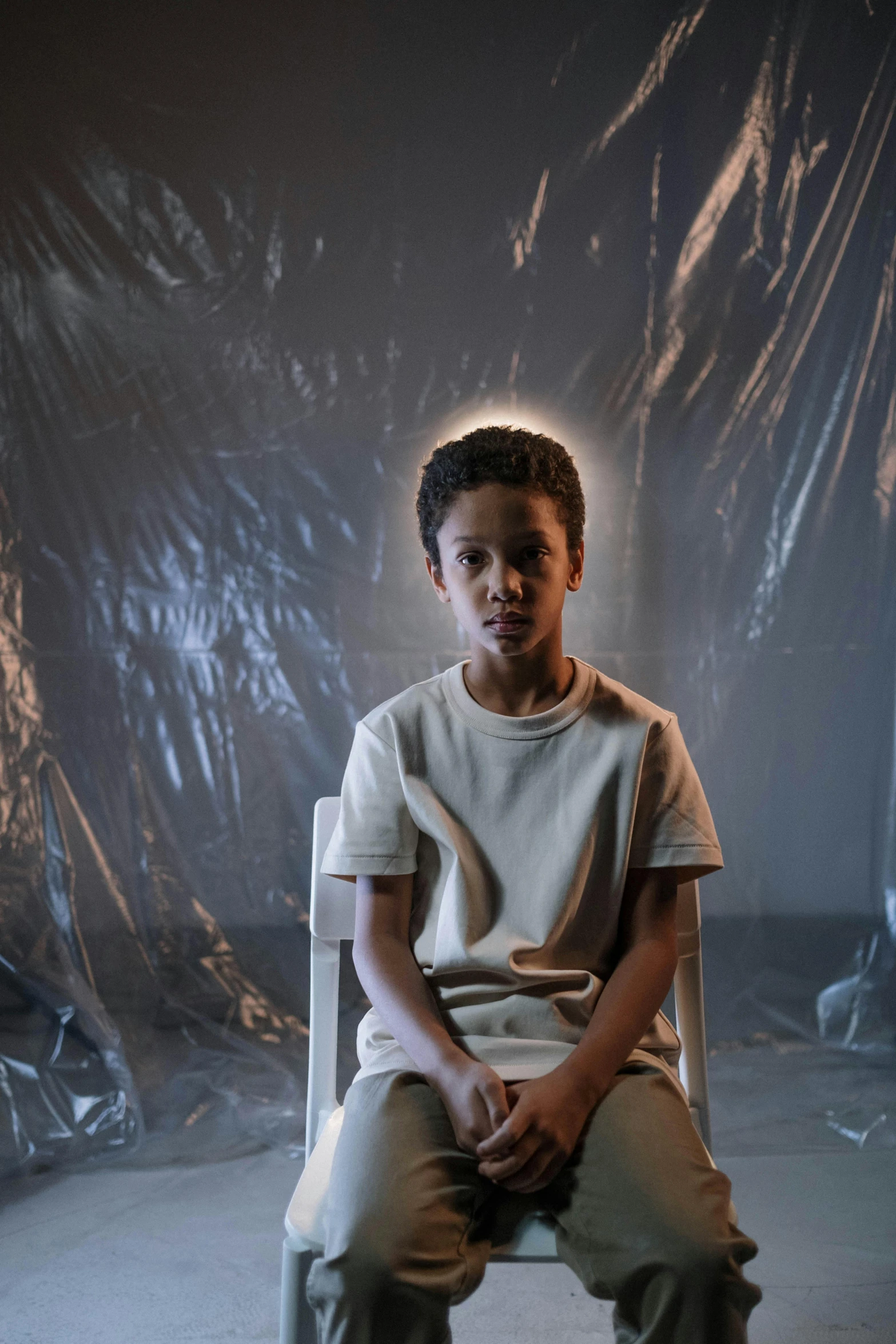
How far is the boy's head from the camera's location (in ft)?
2.61

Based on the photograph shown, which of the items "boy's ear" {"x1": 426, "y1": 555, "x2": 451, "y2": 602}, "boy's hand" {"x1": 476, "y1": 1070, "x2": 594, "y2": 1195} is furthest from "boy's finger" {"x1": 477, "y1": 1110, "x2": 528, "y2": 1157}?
"boy's ear" {"x1": 426, "y1": 555, "x2": 451, "y2": 602}

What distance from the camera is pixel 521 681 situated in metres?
0.84

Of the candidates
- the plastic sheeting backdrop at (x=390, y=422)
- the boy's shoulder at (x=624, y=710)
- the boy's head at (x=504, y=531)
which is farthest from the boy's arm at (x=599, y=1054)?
the plastic sheeting backdrop at (x=390, y=422)

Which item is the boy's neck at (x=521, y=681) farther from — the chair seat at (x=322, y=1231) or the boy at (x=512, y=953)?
the chair seat at (x=322, y=1231)

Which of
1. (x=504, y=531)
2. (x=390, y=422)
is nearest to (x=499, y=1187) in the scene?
(x=504, y=531)

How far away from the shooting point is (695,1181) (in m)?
0.64

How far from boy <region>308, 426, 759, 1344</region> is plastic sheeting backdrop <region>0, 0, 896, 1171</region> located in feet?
2.50

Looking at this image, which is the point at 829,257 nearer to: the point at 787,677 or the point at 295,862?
the point at 787,677

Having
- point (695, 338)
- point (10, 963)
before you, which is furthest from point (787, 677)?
point (10, 963)

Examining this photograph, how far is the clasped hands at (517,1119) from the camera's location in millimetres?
651

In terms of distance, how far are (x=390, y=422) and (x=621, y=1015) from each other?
1.11 meters

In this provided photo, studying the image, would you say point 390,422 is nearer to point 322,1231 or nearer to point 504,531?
point 504,531

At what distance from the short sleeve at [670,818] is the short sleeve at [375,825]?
0.19 m

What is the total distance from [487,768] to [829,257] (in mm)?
1190
